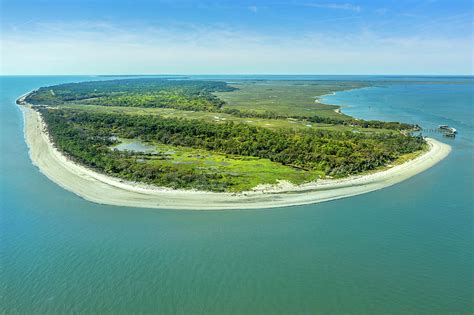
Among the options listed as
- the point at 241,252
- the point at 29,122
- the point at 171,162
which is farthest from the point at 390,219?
the point at 29,122

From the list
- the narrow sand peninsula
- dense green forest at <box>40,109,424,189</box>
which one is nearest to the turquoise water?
the narrow sand peninsula

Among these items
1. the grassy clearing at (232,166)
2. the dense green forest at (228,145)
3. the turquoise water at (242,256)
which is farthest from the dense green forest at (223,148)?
the turquoise water at (242,256)

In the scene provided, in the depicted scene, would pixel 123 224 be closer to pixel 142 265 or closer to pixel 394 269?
pixel 142 265

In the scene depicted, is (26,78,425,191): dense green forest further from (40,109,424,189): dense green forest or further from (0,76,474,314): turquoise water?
(0,76,474,314): turquoise water

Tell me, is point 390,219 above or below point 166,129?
below

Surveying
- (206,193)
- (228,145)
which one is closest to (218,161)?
(228,145)
